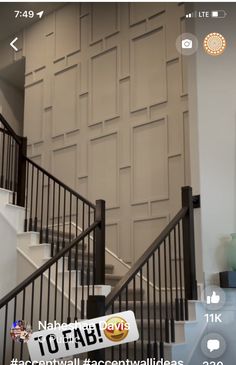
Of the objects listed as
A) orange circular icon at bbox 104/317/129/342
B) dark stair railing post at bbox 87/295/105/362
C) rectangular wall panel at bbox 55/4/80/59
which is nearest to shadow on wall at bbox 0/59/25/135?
rectangular wall panel at bbox 55/4/80/59

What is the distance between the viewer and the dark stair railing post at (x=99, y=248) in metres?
3.90

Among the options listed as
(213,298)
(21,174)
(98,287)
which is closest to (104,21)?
(21,174)

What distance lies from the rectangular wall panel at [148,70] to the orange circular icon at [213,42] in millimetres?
1859

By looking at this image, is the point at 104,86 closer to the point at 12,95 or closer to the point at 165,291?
the point at 12,95

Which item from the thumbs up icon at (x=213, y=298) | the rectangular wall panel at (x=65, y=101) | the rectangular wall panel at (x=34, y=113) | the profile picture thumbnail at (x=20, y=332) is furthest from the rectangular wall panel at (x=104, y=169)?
the profile picture thumbnail at (x=20, y=332)

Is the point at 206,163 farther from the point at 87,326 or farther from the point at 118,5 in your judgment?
the point at 118,5

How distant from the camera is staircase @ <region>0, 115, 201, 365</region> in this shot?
121 inches

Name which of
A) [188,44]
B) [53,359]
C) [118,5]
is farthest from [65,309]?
[118,5]

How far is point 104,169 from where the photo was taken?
18.3ft

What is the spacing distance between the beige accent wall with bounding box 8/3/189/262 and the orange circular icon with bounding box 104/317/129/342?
265 centimetres

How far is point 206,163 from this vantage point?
12.2ft

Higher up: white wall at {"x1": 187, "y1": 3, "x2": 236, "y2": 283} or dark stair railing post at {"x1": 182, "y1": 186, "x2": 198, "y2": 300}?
white wall at {"x1": 187, "y1": 3, "x2": 236, "y2": 283}

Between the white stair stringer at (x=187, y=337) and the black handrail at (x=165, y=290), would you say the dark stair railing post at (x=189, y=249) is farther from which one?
the white stair stringer at (x=187, y=337)

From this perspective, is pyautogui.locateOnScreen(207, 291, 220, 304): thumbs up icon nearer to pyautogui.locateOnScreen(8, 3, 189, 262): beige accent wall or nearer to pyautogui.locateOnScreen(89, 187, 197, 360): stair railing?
pyautogui.locateOnScreen(89, 187, 197, 360): stair railing
